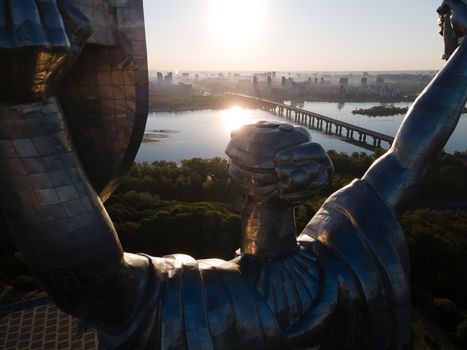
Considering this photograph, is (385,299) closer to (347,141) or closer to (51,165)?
(51,165)

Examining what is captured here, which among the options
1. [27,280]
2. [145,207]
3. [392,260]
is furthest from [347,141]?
[392,260]

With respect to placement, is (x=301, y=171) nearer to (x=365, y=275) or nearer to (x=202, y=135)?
(x=365, y=275)

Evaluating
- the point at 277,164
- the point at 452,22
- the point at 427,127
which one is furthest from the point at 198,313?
the point at 452,22

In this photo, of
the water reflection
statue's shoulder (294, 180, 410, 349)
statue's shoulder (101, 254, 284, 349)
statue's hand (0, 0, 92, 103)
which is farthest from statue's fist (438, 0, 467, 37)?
the water reflection

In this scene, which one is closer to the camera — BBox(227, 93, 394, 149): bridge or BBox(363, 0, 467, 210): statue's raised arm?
BBox(363, 0, 467, 210): statue's raised arm

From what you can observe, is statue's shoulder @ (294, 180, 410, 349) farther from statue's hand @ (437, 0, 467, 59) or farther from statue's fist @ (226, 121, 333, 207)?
statue's hand @ (437, 0, 467, 59)

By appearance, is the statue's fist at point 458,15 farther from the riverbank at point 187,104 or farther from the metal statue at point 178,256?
the riverbank at point 187,104
